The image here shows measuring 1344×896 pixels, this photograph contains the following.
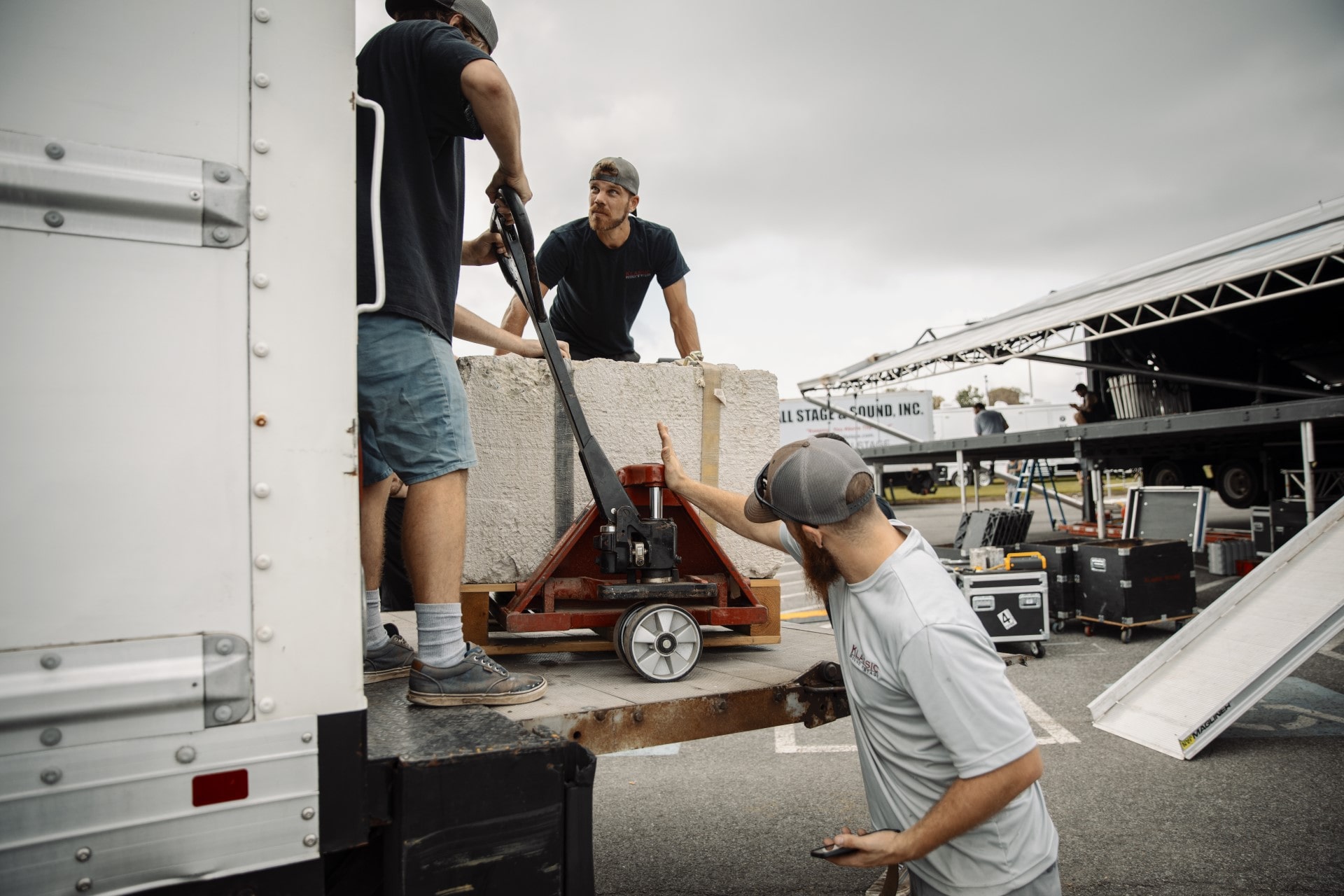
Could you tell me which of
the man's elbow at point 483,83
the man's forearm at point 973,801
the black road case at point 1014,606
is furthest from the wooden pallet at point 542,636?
the black road case at point 1014,606

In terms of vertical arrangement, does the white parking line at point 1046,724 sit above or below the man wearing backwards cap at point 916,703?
below

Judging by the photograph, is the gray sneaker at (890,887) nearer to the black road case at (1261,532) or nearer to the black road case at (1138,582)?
the black road case at (1138,582)

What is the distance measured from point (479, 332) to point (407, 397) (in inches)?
29.8

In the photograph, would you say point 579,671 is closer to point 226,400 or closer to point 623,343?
point 226,400

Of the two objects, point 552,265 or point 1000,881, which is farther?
point 552,265

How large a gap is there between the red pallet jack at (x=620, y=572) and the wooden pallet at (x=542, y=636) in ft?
0.37

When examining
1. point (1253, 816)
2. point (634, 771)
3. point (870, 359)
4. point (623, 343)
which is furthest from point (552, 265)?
point (870, 359)

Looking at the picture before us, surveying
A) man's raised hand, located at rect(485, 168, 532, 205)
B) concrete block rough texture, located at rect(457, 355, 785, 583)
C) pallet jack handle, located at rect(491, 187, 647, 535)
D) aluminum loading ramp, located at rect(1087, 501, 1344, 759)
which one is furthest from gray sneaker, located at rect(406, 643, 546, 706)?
aluminum loading ramp, located at rect(1087, 501, 1344, 759)

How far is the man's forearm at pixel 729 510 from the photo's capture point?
2.73 metres

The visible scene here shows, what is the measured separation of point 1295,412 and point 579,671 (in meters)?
9.90

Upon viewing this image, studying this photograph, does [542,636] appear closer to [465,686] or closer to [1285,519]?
[465,686]

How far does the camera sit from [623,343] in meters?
4.23

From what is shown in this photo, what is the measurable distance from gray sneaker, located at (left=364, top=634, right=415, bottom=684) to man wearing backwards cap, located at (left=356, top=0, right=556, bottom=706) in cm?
37

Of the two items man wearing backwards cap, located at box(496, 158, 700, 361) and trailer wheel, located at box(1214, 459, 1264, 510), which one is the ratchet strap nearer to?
man wearing backwards cap, located at box(496, 158, 700, 361)
